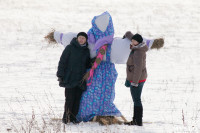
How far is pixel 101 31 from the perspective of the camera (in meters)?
5.78

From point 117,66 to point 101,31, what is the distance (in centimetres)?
578

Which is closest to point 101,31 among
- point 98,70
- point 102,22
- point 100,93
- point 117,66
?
point 102,22

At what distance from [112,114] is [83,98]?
1.74 ft

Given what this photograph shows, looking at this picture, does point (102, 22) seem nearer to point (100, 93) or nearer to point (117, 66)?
point (100, 93)

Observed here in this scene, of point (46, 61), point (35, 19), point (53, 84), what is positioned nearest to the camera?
point (53, 84)

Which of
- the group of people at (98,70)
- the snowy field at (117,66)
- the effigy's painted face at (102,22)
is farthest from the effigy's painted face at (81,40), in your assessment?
the snowy field at (117,66)

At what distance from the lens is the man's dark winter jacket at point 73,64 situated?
18.6 feet

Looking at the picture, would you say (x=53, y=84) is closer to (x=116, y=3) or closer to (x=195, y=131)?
(x=195, y=131)

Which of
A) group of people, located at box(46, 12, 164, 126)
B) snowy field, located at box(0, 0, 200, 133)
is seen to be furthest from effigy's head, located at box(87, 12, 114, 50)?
snowy field, located at box(0, 0, 200, 133)

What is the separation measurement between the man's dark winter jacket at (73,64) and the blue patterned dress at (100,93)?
0.24 metres

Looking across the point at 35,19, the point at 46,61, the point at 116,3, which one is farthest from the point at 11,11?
the point at 46,61

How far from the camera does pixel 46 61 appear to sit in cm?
1197

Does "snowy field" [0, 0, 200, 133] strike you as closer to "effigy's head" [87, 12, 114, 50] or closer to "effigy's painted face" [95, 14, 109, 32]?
"effigy's head" [87, 12, 114, 50]

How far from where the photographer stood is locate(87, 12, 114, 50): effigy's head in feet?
18.8
